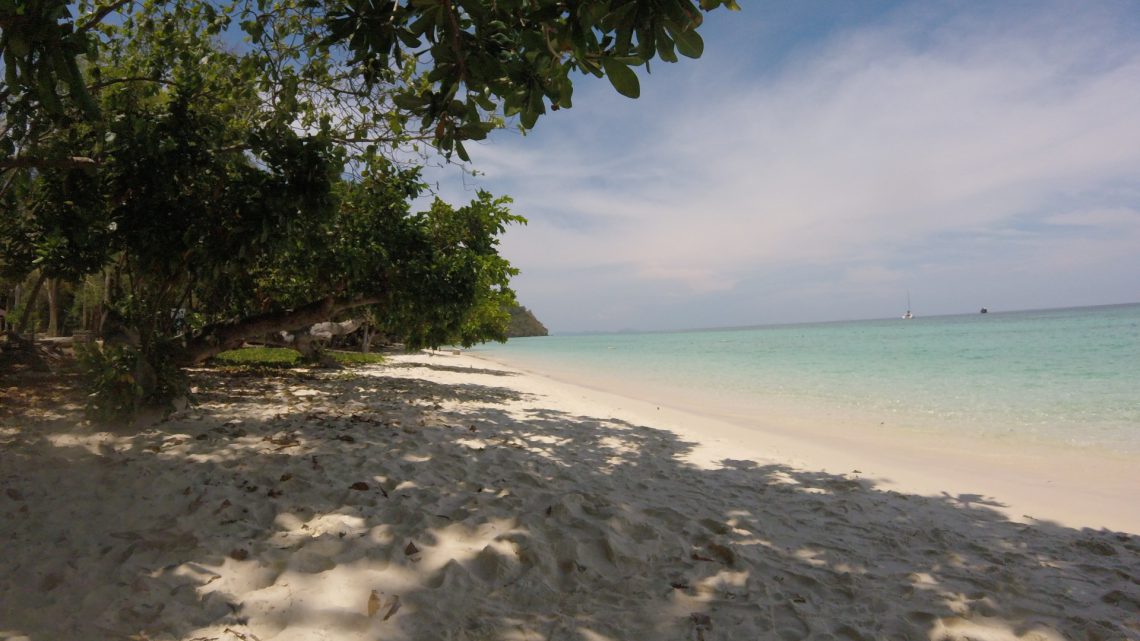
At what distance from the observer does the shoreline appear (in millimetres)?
4305

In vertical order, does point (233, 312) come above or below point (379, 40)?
below

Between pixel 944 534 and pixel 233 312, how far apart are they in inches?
403

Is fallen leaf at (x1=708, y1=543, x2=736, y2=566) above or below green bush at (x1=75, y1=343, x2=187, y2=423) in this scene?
below

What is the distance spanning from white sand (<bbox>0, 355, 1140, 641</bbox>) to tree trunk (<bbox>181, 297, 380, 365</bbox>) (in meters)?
2.60

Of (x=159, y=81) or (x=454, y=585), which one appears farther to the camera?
(x=159, y=81)

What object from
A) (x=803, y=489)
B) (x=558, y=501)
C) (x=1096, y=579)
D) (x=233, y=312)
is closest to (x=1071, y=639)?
(x=1096, y=579)

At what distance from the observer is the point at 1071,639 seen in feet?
7.13

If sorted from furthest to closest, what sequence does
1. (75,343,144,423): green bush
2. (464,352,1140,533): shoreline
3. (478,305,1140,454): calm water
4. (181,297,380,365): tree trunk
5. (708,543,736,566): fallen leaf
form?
1. (478,305,1140,454): calm water
2. (181,297,380,365): tree trunk
3. (75,343,144,423): green bush
4. (464,352,1140,533): shoreline
5. (708,543,736,566): fallen leaf

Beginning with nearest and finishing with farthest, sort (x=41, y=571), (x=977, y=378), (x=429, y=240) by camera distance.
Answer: (x=41, y=571), (x=429, y=240), (x=977, y=378)

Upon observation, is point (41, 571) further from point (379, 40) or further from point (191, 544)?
point (379, 40)

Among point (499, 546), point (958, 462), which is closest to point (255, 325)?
point (499, 546)

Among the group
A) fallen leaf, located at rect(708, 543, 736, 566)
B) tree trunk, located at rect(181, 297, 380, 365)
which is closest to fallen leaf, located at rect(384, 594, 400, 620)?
fallen leaf, located at rect(708, 543, 736, 566)

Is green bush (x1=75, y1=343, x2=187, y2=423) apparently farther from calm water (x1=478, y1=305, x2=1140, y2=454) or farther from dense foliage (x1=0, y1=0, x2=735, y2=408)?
calm water (x1=478, y1=305, x2=1140, y2=454)

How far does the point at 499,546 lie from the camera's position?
277 cm
